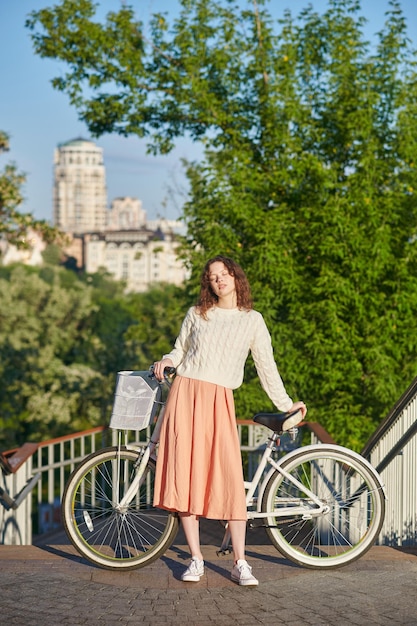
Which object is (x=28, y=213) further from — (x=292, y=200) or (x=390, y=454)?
(x=390, y=454)

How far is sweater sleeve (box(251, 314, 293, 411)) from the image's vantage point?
15.1ft

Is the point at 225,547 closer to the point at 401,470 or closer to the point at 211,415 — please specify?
the point at 211,415

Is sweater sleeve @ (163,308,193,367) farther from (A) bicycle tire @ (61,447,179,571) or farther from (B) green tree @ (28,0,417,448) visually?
(B) green tree @ (28,0,417,448)

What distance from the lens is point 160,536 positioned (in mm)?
4656

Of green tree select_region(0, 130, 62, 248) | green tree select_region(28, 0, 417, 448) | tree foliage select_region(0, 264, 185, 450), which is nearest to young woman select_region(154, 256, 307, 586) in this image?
green tree select_region(28, 0, 417, 448)

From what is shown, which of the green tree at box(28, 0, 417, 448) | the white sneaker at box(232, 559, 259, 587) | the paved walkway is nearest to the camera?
the paved walkway

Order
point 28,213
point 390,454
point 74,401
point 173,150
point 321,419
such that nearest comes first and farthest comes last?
point 390,454 → point 321,419 → point 173,150 → point 28,213 → point 74,401

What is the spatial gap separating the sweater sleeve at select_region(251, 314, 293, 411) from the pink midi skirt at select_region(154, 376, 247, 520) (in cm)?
23


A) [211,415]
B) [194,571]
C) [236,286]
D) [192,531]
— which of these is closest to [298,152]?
[236,286]

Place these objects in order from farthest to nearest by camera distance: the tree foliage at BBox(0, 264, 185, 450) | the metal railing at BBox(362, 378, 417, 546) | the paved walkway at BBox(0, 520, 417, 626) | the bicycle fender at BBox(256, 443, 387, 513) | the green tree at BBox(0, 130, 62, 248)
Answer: the tree foliage at BBox(0, 264, 185, 450), the green tree at BBox(0, 130, 62, 248), the metal railing at BBox(362, 378, 417, 546), the bicycle fender at BBox(256, 443, 387, 513), the paved walkway at BBox(0, 520, 417, 626)

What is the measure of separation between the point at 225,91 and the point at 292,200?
1.76 meters

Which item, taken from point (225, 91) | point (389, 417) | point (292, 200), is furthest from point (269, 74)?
point (389, 417)

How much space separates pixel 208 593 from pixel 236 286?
140cm

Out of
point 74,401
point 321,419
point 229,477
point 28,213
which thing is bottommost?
point 74,401
